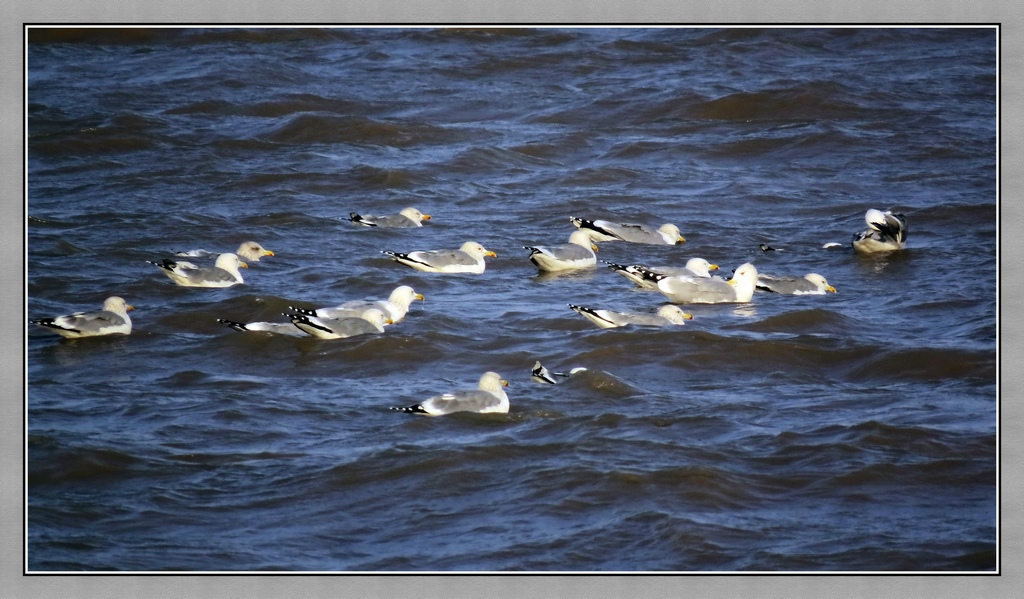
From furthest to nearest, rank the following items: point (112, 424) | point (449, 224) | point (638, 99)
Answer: point (638, 99) → point (449, 224) → point (112, 424)

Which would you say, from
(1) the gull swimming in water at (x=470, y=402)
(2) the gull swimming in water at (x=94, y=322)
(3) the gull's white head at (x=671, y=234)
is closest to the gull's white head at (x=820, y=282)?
(3) the gull's white head at (x=671, y=234)

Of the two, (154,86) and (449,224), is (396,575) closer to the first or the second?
(449,224)

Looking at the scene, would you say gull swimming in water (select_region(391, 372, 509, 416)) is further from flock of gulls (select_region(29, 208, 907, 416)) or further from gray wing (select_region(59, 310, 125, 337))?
gray wing (select_region(59, 310, 125, 337))

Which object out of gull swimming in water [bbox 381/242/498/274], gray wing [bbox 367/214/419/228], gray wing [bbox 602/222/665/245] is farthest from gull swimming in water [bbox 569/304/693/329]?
gray wing [bbox 367/214/419/228]

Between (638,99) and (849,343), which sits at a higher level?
(638,99)

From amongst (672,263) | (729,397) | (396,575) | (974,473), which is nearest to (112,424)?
(396,575)

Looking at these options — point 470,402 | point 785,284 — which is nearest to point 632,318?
point 785,284

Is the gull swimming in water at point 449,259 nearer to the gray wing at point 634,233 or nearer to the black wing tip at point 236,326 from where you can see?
the gray wing at point 634,233
